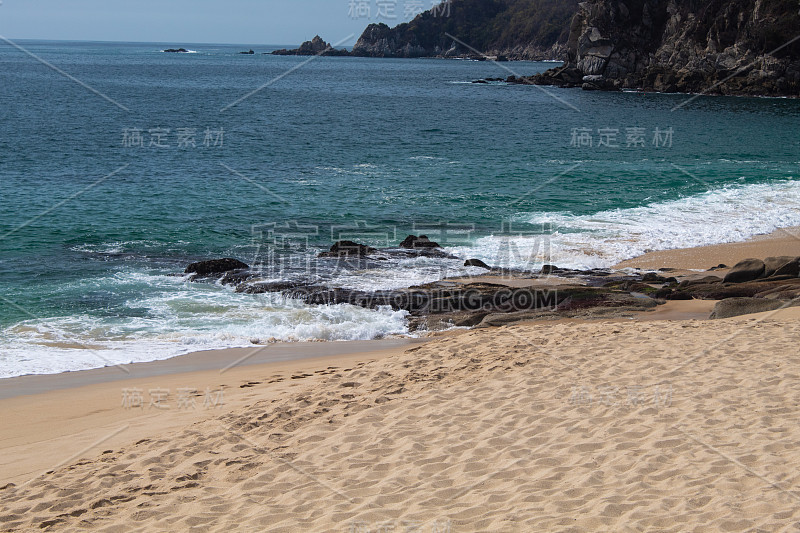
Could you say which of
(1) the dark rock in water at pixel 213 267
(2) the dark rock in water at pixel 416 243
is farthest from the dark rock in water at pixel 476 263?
(1) the dark rock in water at pixel 213 267

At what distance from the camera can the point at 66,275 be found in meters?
16.7

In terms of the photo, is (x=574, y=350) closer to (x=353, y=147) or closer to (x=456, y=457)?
(x=456, y=457)

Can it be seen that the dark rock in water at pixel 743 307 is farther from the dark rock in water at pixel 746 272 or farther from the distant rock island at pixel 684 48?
the distant rock island at pixel 684 48

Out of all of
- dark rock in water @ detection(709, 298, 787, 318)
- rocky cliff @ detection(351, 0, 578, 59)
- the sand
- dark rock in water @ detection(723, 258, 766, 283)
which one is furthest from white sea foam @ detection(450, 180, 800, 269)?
rocky cliff @ detection(351, 0, 578, 59)

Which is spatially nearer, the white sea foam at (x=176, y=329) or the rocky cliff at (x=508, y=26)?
the white sea foam at (x=176, y=329)

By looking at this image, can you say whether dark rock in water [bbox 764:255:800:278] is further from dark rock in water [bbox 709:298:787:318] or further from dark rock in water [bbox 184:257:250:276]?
dark rock in water [bbox 184:257:250:276]

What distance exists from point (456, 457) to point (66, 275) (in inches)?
531

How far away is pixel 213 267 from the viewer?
16.7m

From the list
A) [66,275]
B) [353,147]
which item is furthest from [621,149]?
[66,275]

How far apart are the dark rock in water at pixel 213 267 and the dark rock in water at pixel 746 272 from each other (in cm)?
1161

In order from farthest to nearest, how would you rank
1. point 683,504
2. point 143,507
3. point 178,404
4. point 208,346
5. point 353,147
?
point 353,147, point 208,346, point 178,404, point 143,507, point 683,504

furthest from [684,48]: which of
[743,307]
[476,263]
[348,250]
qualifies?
[743,307]

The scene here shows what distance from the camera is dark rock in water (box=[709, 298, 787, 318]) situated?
12477 millimetres

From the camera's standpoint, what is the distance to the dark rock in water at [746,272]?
15.3 m
